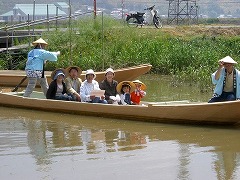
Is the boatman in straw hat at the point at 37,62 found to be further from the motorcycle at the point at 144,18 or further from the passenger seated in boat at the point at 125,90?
the motorcycle at the point at 144,18

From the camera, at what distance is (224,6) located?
157 m

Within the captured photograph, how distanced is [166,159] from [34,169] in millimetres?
1764

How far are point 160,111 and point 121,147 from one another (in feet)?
6.58

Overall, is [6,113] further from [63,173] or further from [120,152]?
[63,173]

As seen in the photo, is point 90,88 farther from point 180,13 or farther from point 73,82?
point 180,13

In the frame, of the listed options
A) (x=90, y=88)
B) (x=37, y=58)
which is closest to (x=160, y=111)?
(x=90, y=88)

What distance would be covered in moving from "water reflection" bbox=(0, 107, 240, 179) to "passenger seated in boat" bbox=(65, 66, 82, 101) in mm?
473

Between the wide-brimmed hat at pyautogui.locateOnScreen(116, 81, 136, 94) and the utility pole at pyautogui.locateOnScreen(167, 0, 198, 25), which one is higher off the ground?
the utility pole at pyautogui.locateOnScreen(167, 0, 198, 25)

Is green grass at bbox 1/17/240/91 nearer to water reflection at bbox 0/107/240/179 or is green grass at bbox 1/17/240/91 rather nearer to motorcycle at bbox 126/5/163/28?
water reflection at bbox 0/107/240/179

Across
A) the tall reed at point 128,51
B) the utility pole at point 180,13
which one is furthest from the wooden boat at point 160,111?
the utility pole at point 180,13

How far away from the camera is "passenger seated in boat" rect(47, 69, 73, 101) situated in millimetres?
12587

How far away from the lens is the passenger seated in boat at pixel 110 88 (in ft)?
39.8

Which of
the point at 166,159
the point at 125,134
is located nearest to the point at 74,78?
the point at 125,134

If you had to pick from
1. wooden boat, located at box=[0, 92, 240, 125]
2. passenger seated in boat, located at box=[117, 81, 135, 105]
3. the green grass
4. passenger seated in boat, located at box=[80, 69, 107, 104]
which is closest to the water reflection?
wooden boat, located at box=[0, 92, 240, 125]
